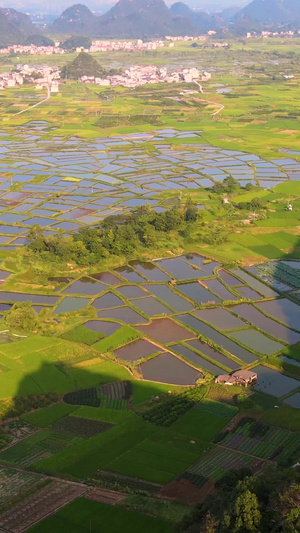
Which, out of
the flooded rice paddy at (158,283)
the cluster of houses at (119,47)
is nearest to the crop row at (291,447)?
the flooded rice paddy at (158,283)

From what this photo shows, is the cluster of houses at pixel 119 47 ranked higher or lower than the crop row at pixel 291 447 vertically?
higher

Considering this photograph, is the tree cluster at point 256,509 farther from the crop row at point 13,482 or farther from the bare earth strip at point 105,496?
the crop row at point 13,482

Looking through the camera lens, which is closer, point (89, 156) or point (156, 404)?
point (156, 404)

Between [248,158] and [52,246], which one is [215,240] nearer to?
[52,246]

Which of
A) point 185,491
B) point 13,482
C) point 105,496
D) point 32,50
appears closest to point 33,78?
point 32,50

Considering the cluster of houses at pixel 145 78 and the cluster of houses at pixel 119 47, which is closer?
the cluster of houses at pixel 145 78

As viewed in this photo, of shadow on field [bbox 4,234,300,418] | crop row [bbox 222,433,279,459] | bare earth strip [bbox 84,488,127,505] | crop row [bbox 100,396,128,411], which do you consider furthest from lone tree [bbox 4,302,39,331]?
bare earth strip [bbox 84,488,127,505]

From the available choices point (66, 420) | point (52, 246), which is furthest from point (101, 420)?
point (52, 246)
